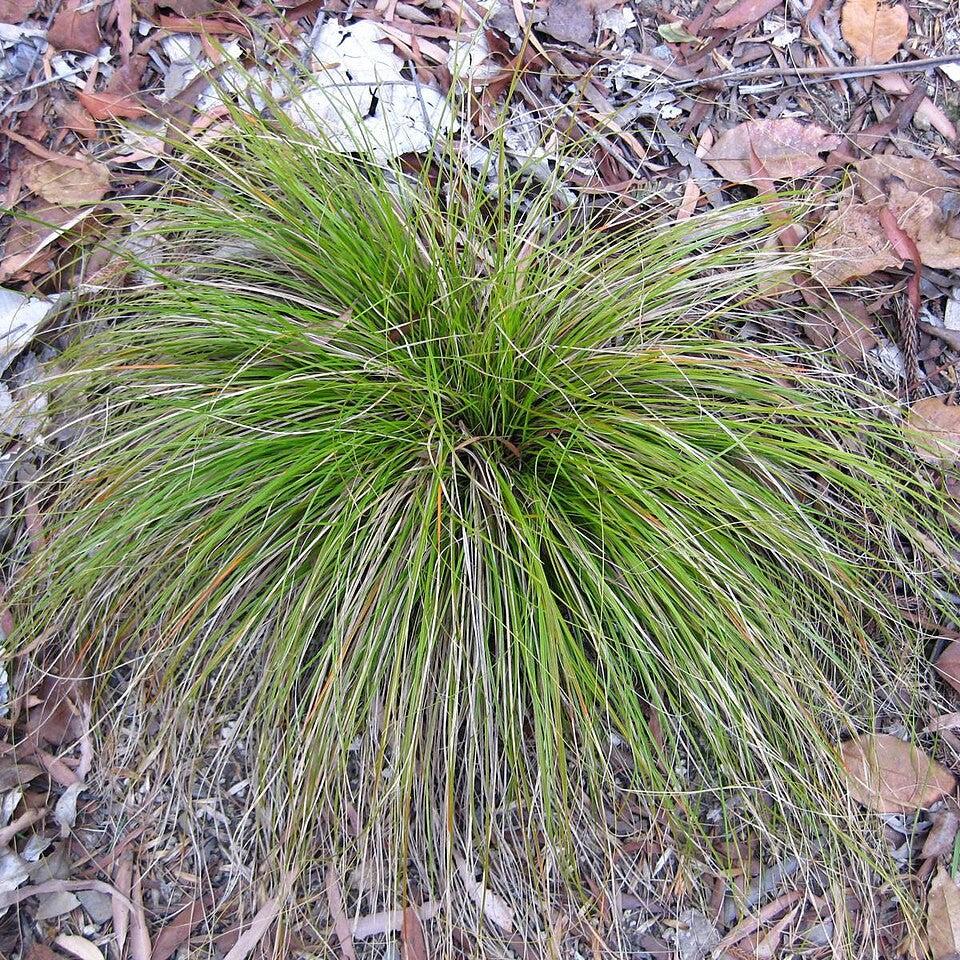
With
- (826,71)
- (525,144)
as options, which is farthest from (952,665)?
(525,144)

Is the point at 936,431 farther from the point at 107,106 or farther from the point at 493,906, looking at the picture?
the point at 107,106

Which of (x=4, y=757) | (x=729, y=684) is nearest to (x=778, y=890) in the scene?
(x=729, y=684)

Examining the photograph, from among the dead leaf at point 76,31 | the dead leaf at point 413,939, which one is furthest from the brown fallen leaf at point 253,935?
the dead leaf at point 76,31

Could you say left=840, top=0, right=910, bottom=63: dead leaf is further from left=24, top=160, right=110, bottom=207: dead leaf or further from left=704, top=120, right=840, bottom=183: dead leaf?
left=24, top=160, right=110, bottom=207: dead leaf

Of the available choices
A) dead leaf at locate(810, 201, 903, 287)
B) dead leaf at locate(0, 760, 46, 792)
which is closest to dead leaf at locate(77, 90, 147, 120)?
dead leaf at locate(0, 760, 46, 792)

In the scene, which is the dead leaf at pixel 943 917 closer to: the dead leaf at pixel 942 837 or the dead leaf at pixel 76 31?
the dead leaf at pixel 942 837

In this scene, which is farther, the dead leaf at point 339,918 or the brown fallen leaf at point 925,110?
the brown fallen leaf at point 925,110
